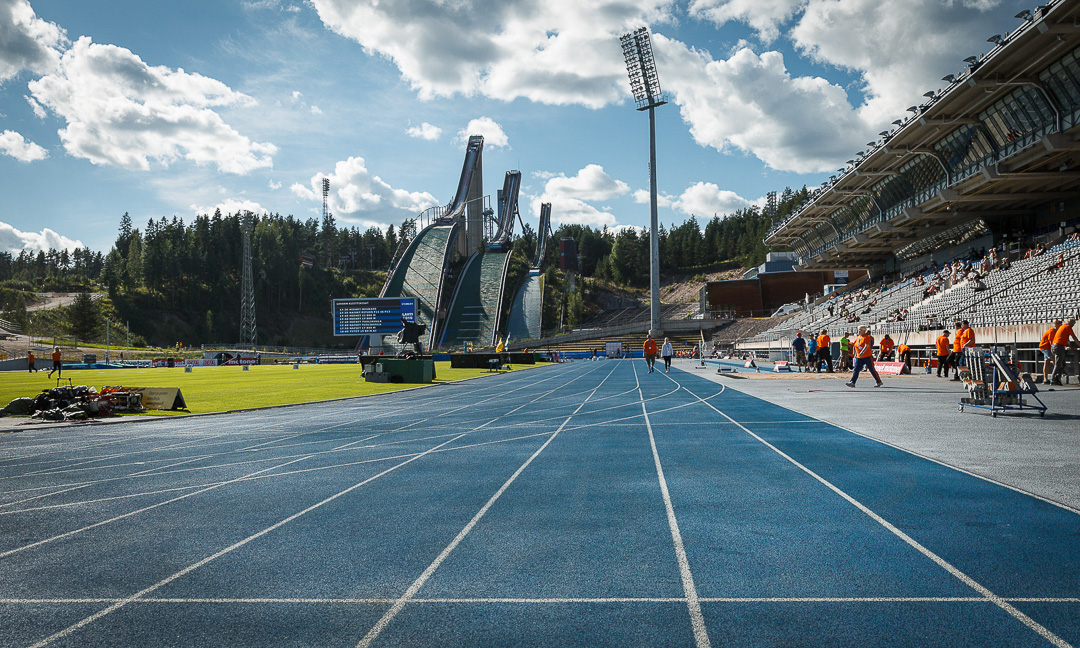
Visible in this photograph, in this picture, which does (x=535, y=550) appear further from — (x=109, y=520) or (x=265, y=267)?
(x=265, y=267)

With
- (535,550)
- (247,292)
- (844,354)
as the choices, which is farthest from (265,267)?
(535,550)

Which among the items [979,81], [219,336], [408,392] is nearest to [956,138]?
[979,81]

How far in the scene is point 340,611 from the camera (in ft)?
11.6

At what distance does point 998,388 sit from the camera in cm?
1131

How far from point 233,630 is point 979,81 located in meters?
37.6

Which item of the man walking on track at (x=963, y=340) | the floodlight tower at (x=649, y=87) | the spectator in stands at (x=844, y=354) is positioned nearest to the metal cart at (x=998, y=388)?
the man walking on track at (x=963, y=340)

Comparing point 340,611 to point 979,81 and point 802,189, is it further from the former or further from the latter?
point 802,189

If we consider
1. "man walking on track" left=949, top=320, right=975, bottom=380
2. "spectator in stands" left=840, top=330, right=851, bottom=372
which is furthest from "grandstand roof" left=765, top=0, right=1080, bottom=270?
"man walking on track" left=949, top=320, right=975, bottom=380

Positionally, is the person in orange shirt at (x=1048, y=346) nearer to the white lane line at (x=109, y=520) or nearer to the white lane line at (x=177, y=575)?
the white lane line at (x=177, y=575)

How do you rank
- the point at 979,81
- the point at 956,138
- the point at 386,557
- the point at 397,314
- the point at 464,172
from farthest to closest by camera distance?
the point at 464,172
the point at 397,314
the point at 956,138
the point at 979,81
the point at 386,557

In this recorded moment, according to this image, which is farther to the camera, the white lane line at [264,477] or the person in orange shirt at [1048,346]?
the person in orange shirt at [1048,346]

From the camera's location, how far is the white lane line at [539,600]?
11.6 ft

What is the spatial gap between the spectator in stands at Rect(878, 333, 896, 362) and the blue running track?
22.5 meters

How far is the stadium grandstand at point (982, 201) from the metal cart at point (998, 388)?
11.0 m
